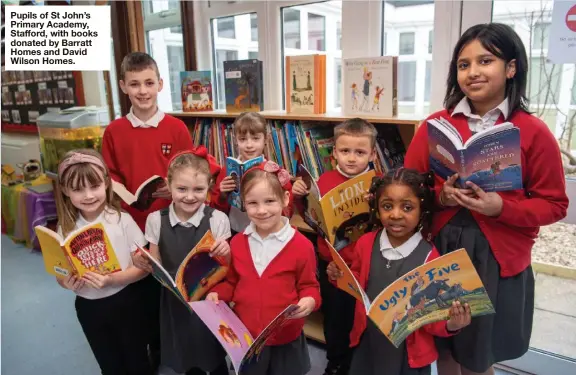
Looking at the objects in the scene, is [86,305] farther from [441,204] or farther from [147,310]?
[441,204]

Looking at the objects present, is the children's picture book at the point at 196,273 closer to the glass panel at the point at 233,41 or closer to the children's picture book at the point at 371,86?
the children's picture book at the point at 371,86

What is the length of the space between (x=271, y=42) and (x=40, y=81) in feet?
8.88

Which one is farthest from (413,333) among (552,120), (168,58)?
(168,58)

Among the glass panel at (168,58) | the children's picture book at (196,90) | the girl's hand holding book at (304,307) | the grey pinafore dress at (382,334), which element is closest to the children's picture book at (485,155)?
the grey pinafore dress at (382,334)

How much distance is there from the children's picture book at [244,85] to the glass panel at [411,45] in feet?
2.23

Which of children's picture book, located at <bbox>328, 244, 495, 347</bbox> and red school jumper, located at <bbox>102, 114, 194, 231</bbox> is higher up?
red school jumper, located at <bbox>102, 114, 194, 231</bbox>

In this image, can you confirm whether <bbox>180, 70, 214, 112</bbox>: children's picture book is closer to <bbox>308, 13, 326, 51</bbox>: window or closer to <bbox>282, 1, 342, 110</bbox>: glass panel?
<bbox>282, 1, 342, 110</bbox>: glass panel

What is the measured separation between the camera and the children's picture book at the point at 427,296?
104 cm

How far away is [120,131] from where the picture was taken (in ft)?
5.90

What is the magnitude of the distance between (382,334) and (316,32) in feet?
5.59

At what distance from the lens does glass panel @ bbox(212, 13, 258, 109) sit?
263cm

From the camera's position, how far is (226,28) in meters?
2.79

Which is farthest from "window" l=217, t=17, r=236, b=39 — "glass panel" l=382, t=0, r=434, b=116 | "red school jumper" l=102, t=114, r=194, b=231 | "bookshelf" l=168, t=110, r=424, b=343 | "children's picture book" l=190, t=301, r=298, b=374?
"children's picture book" l=190, t=301, r=298, b=374

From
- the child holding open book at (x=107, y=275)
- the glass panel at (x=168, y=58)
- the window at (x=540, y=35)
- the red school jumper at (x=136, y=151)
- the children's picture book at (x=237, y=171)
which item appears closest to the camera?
the child holding open book at (x=107, y=275)
